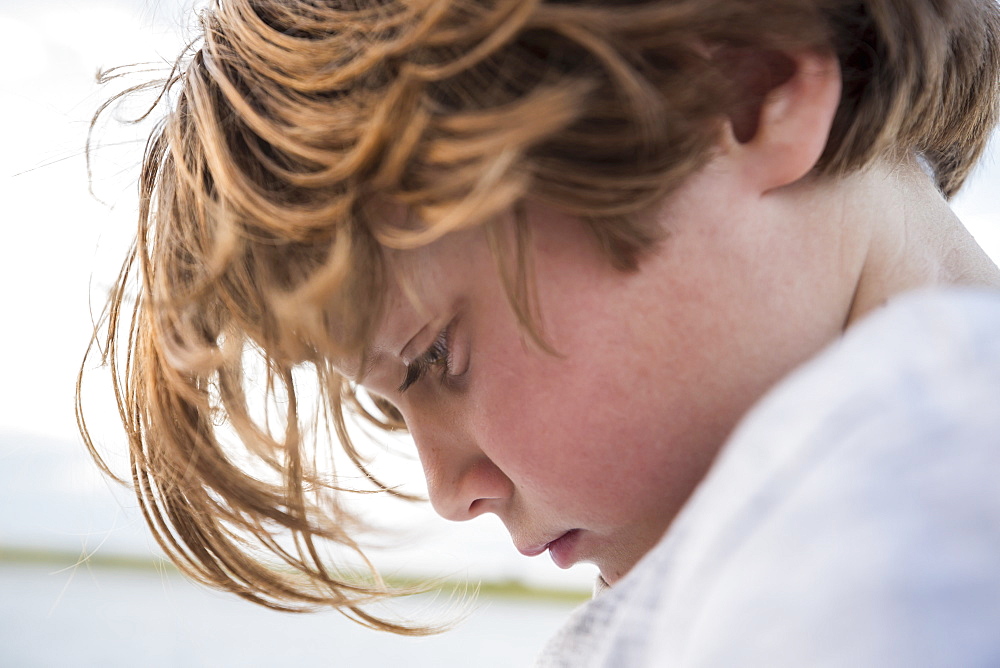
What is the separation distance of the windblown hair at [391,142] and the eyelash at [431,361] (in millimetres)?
43

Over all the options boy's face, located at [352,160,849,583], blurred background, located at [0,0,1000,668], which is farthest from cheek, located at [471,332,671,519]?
blurred background, located at [0,0,1000,668]

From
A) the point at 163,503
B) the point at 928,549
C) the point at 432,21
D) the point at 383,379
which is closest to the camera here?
the point at 928,549

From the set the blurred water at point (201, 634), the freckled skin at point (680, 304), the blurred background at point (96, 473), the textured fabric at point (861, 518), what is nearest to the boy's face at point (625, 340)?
the freckled skin at point (680, 304)

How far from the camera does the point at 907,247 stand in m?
0.46

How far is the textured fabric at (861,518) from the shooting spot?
0.27 m

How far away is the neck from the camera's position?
1.46 feet

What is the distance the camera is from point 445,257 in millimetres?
437

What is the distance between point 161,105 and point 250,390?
20 centimetres

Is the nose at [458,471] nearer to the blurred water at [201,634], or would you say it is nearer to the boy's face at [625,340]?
the boy's face at [625,340]

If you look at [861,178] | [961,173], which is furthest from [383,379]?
[961,173]

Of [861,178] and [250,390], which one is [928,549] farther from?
[250,390]

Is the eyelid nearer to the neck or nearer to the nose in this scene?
the nose

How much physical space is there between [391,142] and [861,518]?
0.26m

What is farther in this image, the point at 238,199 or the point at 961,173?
the point at 961,173
